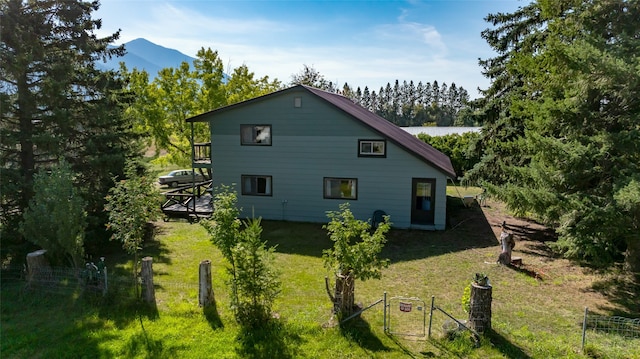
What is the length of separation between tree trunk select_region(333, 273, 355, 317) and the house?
27.8 ft

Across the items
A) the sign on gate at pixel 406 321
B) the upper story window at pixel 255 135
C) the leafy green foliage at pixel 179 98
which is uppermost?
the leafy green foliage at pixel 179 98

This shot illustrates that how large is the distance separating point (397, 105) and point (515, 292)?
101 m

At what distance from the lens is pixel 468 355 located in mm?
6051

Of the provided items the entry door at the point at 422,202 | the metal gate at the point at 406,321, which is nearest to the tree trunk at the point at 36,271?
the metal gate at the point at 406,321

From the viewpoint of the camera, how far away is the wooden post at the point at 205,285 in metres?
7.46

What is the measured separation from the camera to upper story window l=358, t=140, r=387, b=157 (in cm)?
1495

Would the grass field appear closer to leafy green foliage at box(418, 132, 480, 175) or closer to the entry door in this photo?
the entry door

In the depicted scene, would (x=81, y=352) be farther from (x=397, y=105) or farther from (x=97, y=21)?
(x=397, y=105)

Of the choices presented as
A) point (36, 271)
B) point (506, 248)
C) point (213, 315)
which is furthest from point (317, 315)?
point (506, 248)

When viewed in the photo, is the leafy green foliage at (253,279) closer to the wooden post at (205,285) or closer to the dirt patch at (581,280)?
the wooden post at (205,285)

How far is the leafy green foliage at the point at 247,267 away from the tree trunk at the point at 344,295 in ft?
A: 3.76

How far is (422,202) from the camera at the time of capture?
15.0 m

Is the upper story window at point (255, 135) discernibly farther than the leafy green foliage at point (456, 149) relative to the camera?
No

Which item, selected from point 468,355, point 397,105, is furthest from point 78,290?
point 397,105
